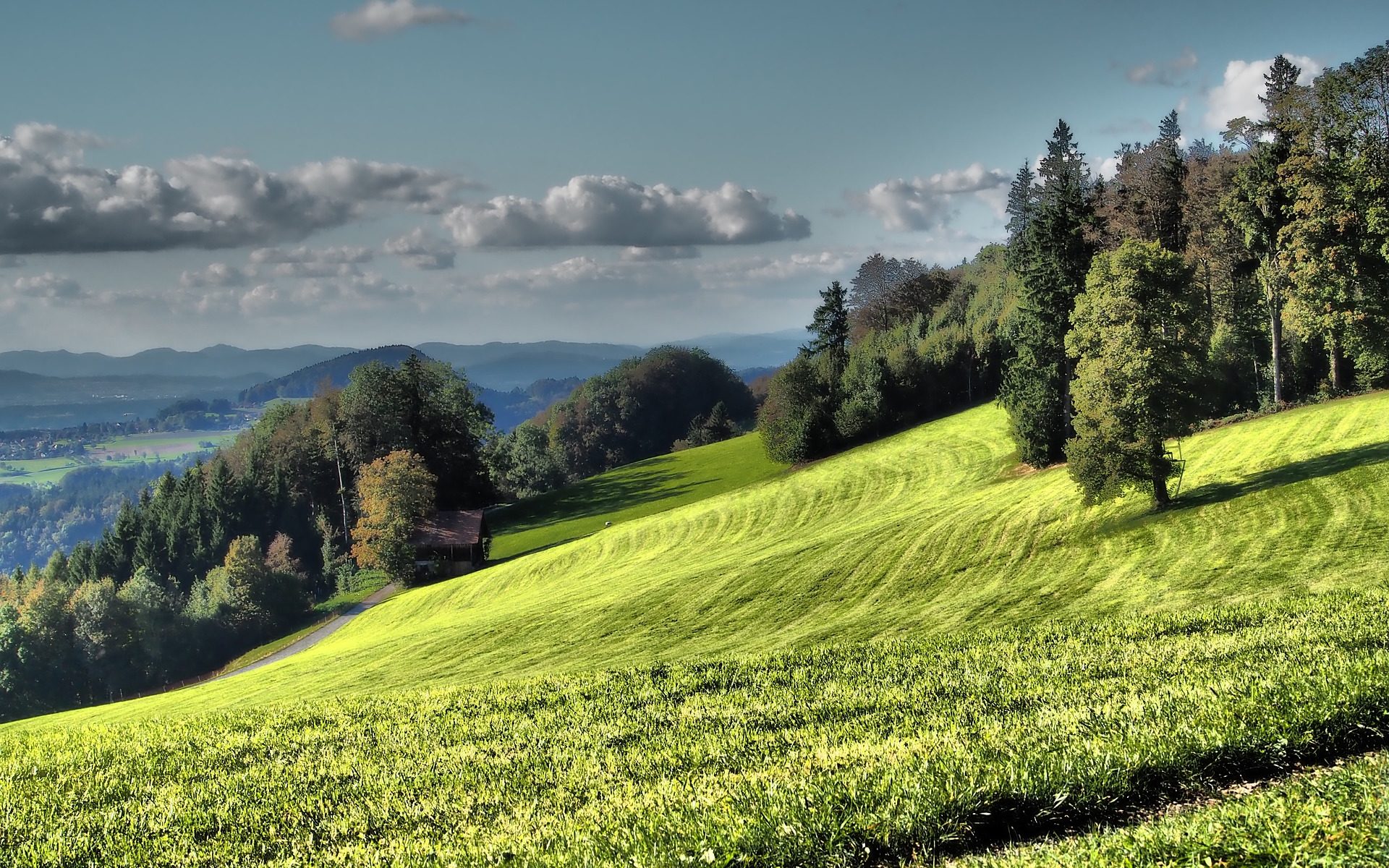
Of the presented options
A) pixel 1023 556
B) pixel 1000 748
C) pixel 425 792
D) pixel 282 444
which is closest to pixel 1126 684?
pixel 1000 748

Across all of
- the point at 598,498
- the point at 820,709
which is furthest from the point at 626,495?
the point at 820,709

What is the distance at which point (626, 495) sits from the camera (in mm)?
101938

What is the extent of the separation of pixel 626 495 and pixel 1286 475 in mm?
76155

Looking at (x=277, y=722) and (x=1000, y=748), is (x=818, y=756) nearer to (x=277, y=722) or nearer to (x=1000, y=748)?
(x=1000, y=748)

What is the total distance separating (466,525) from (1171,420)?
65.9 meters

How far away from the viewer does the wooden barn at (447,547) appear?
8119 centimetres

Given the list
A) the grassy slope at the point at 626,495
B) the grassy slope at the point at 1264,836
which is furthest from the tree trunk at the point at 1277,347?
the grassy slope at the point at 1264,836

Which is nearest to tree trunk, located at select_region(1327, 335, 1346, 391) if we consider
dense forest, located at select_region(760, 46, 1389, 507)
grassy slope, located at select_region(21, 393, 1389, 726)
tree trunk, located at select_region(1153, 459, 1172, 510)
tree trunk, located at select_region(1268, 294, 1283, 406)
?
dense forest, located at select_region(760, 46, 1389, 507)

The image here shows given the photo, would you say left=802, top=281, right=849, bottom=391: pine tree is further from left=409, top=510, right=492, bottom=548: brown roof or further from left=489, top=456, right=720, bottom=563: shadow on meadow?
left=409, top=510, right=492, bottom=548: brown roof

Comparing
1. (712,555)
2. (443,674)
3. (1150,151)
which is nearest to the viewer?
(443,674)

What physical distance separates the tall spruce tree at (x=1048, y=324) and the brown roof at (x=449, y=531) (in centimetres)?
5088

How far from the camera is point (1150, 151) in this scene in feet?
313

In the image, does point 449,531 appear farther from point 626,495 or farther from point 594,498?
point 626,495

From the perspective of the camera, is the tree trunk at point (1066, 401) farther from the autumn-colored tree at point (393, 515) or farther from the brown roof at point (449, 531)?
the autumn-colored tree at point (393, 515)
